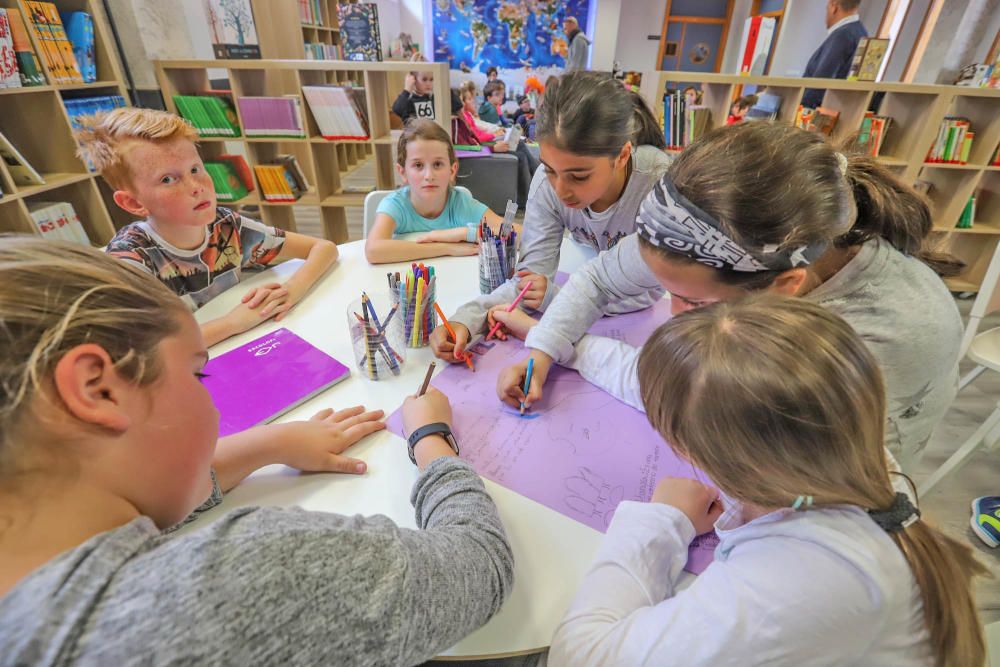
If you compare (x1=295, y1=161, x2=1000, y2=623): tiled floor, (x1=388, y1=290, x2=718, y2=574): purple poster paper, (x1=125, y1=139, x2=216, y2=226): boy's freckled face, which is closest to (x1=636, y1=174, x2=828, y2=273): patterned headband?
(x1=388, y1=290, x2=718, y2=574): purple poster paper

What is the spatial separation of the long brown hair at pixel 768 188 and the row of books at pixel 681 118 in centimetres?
237

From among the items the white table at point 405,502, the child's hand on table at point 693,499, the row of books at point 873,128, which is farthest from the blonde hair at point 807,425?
the row of books at point 873,128

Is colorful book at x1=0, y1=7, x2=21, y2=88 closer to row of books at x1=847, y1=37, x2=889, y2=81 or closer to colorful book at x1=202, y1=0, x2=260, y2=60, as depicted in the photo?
colorful book at x1=202, y1=0, x2=260, y2=60

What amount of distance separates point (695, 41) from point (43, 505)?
9282 millimetres

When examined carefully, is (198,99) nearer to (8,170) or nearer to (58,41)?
(58,41)

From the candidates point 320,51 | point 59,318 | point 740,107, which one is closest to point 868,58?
point 740,107

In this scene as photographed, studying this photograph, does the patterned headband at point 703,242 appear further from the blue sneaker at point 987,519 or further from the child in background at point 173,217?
the blue sneaker at point 987,519

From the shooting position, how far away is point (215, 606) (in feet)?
1.10

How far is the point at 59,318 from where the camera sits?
355mm

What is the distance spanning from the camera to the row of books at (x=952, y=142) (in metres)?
2.77

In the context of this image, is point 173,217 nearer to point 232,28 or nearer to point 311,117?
point 311,117

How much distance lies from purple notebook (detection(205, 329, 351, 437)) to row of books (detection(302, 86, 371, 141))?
2.24m

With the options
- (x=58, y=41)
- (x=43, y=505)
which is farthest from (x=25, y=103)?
(x=43, y=505)

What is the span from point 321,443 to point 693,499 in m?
0.53
